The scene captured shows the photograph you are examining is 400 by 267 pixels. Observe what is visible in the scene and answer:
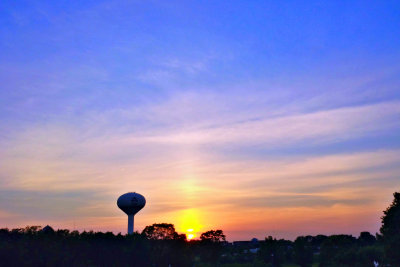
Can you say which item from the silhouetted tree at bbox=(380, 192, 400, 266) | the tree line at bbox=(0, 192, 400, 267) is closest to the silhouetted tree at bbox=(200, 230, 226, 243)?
the tree line at bbox=(0, 192, 400, 267)

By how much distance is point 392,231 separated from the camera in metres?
88.9

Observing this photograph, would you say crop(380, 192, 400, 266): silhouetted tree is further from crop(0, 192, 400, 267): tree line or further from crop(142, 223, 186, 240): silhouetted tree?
crop(142, 223, 186, 240): silhouetted tree

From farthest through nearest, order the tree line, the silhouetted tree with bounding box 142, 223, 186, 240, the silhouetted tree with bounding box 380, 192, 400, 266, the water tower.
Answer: the water tower < the silhouetted tree with bounding box 142, 223, 186, 240 < the tree line < the silhouetted tree with bounding box 380, 192, 400, 266

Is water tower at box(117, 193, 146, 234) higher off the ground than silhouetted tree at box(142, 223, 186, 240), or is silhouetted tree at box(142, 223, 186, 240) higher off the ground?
water tower at box(117, 193, 146, 234)

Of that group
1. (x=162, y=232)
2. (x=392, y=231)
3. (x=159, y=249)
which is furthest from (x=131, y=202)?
(x=392, y=231)

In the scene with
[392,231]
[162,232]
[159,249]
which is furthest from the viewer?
[162,232]

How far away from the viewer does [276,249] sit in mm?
170875

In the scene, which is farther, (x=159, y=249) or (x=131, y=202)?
(x=131, y=202)

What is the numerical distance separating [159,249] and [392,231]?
73.9 m

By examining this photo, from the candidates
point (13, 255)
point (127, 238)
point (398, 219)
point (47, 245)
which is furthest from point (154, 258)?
point (398, 219)

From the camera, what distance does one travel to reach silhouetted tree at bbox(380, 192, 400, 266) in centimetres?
8588

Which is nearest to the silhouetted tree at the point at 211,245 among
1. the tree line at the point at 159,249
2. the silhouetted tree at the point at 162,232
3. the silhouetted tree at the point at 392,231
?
the tree line at the point at 159,249

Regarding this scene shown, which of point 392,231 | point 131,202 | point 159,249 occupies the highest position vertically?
point 131,202

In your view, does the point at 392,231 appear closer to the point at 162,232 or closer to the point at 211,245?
the point at 162,232
